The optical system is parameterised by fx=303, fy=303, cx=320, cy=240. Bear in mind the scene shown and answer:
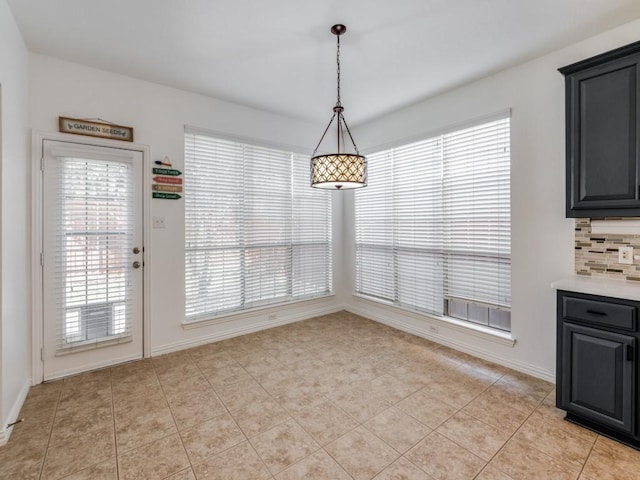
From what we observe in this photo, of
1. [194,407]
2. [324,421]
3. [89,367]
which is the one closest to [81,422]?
[194,407]

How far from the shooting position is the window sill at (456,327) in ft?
9.66

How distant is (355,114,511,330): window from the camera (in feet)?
9.79

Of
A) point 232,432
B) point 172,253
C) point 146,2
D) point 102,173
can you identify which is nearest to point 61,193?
point 102,173

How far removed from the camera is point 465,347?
3.24 meters

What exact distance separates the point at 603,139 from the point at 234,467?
3156 millimetres

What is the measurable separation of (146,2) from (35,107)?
59.5 inches

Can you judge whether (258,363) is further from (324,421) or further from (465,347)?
(465,347)

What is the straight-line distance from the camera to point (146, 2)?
202 cm

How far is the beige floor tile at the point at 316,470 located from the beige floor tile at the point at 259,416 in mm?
400

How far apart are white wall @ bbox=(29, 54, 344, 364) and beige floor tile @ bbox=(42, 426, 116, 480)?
126 centimetres

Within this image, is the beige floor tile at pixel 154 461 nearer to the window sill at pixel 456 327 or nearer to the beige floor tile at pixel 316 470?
the beige floor tile at pixel 316 470

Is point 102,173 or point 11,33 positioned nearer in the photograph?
point 11,33

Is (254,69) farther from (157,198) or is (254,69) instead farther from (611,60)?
(611,60)

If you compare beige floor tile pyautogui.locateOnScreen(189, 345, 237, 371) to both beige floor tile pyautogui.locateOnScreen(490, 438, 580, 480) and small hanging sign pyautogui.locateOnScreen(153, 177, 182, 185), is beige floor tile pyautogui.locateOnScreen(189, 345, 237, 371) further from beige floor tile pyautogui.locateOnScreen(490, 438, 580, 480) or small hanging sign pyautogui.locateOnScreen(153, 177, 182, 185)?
beige floor tile pyautogui.locateOnScreen(490, 438, 580, 480)
